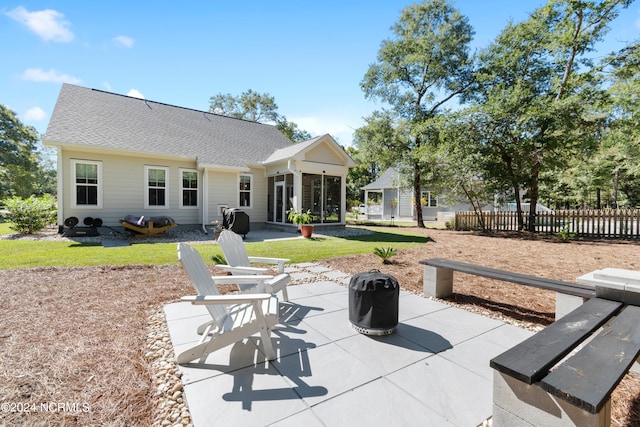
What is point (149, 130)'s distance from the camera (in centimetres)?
1355

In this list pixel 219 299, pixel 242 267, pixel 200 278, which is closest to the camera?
pixel 219 299

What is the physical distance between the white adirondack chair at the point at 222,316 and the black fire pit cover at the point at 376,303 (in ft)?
3.06

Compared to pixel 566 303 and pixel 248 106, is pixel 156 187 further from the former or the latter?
pixel 248 106

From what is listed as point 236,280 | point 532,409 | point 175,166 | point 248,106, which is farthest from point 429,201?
point 532,409

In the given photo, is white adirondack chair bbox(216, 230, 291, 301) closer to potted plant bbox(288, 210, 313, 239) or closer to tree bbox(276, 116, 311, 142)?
potted plant bbox(288, 210, 313, 239)

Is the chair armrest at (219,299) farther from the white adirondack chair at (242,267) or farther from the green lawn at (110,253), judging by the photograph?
the green lawn at (110,253)

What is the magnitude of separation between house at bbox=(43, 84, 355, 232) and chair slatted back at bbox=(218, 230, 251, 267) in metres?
9.03

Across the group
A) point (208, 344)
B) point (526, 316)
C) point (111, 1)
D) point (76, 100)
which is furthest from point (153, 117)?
point (526, 316)

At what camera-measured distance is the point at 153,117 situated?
14641mm

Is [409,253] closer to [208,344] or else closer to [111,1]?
[208,344]

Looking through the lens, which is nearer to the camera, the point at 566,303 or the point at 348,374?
the point at 348,374

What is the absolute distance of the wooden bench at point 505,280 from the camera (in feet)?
10.7

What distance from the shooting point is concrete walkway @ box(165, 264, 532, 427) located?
205 cm

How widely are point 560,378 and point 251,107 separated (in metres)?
36.2
